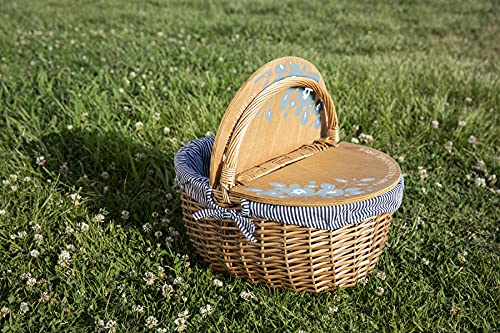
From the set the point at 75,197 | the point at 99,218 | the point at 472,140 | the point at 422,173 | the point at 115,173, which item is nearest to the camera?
the point at 99,218

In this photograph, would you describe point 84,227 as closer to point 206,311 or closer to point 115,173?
point 115,173

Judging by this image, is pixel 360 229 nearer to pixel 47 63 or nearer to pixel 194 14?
pixel 47 63

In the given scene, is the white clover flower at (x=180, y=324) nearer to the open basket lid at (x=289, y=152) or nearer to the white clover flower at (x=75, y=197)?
the open basket lid at (x=289, y=152)

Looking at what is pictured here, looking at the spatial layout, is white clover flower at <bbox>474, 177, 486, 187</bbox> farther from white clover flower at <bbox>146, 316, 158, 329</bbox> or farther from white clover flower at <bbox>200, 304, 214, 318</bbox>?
white clover flower at <bbox>146, 316, 158, 329</bbox>

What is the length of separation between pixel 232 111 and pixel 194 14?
5.72 m

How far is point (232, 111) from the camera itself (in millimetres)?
2260

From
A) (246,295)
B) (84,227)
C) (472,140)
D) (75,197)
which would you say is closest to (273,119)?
(246,295)

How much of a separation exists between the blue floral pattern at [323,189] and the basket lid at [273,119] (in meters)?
0.21

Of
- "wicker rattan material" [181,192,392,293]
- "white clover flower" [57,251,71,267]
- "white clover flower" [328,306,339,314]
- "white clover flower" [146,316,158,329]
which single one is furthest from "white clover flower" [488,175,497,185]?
"white clover flower" [57,251,71,267]

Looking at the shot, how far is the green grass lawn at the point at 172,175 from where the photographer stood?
8.20 ft

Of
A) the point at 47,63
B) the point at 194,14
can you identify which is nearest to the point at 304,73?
the point at 47,63

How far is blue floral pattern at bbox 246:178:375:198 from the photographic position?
7.64 ft

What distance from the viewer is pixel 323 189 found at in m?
2.40

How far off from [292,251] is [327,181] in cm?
36
